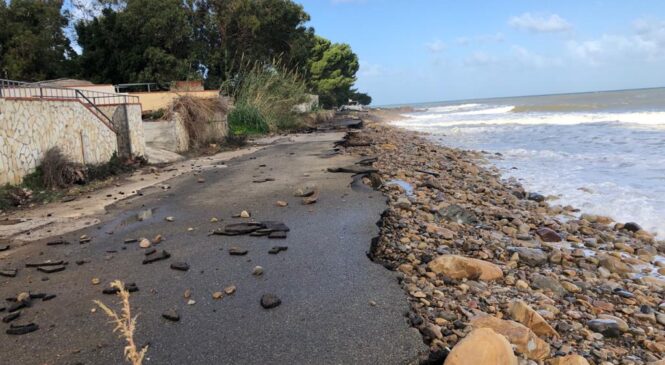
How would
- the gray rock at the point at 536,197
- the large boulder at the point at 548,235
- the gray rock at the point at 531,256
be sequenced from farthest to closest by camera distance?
1. the gray rock at the point at 536,197
2. the large boulder at the point at 548,235
3. the gray rock at the point at 531,256

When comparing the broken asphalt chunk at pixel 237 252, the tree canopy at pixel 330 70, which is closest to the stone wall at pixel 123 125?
the broken asphalt chunk at pixel 237 252

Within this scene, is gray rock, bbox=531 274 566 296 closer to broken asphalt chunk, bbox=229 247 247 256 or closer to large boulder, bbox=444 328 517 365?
large boulder, bbox=444 328 517 365

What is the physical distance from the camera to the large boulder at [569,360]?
298cm

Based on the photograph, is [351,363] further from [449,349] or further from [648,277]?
[648,277]

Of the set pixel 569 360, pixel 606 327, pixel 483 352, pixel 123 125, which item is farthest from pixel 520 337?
pixel 123 125

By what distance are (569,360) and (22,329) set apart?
3618 mm

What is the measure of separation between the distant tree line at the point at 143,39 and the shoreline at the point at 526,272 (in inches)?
617

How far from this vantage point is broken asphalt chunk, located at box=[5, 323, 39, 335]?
130 inches

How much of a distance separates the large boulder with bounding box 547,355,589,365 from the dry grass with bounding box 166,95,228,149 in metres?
13.6

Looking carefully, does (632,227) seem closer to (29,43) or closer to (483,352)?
(483,352)

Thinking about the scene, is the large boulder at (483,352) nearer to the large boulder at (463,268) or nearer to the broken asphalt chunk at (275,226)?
the large boulder at (463,268)

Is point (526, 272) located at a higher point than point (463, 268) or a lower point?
lower

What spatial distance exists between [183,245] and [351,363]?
295 cm

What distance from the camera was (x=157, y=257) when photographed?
472cm
